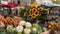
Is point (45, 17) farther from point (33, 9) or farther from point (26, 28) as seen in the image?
point (26, 28)

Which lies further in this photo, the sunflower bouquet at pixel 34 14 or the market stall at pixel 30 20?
the sunflower bouquet at pixel 34 14

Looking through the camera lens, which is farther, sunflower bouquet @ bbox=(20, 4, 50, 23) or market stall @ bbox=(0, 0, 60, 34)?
sunflower bouquet @ bbox=(20, 4, 50, 23)

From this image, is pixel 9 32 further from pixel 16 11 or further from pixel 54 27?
pixel 16 11

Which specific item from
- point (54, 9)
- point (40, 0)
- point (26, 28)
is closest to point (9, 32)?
point (26, 28)

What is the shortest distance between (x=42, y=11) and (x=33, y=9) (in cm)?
9

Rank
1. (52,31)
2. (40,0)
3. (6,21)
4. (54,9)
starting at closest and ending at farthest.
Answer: (52,31), (6,21), (54,9), (40,0)

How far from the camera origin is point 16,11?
6.30ft

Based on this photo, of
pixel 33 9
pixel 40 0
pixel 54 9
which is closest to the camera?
pixel 33 9

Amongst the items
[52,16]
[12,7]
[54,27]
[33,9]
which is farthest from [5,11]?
[54,27]

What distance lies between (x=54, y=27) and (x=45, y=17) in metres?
0.52

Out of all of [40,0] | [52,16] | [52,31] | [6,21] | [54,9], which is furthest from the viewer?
[40,0]

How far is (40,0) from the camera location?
7.09 feet

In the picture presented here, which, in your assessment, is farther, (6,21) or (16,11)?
(16,11)

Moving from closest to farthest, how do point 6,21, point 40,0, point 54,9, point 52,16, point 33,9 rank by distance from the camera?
1. point 6,21
2. point 33,9
3. point 52,16
4. point 54,9
5. point 40,0
